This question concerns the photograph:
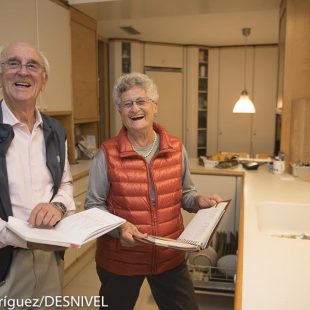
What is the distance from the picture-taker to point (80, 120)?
10.5 feet

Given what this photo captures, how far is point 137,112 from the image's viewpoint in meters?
1.44

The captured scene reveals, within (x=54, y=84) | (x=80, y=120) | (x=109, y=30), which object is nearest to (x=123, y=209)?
(x=54, y=84)

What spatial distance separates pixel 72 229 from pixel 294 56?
2112mm

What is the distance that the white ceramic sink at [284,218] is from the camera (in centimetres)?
186

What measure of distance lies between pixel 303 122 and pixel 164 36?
8.49ft

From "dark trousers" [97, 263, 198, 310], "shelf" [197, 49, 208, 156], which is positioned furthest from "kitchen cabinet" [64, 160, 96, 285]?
"shelf" [197, 49, 208, 156]

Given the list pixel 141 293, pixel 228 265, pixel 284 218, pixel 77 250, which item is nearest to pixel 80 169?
pixel 77 250

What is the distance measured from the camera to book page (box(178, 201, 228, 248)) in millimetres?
1218

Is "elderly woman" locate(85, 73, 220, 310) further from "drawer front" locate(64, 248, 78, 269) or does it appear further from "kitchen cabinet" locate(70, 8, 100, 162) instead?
"kitchen cabinet" locate(70, 8, 100, 162)

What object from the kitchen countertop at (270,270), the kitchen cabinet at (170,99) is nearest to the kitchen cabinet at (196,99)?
the kitchen cabinet at (170,99)

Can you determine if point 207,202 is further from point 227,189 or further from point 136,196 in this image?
point 227,189

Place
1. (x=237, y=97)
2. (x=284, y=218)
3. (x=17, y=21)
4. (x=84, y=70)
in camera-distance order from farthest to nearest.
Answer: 1. (x=237, y=97)
2. (x=84, y=70)
3. (x=17, y=21)
4. (x=284, y=218)

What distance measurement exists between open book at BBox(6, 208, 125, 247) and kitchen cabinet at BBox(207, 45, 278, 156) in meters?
4.41

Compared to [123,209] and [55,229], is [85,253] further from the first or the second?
[55,229]
